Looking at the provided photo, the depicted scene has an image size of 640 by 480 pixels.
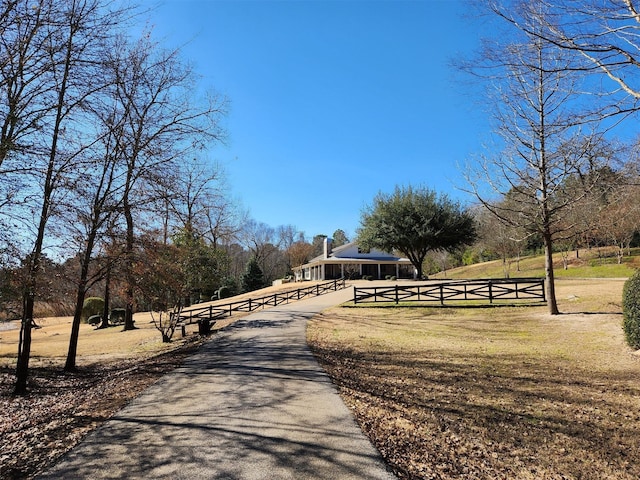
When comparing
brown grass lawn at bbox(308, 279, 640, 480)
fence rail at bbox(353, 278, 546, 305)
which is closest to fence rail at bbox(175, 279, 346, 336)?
fence rail at bbox(353, 278, 546, 305)

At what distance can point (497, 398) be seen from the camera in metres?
Answer: 5.84

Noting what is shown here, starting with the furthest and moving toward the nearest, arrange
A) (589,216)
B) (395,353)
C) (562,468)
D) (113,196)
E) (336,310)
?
(589,216) → (336,310) → (113,196) → (395,353) → (562,468)

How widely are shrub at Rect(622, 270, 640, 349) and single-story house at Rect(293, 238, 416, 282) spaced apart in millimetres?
38239

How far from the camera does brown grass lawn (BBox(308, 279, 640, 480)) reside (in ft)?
13.0

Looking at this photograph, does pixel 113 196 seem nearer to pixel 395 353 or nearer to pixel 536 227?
pixel 395 353

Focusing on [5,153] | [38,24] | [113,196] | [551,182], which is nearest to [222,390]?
[5,153]

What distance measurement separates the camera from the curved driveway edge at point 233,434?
386 cm

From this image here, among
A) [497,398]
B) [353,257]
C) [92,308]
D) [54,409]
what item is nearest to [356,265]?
[353,257]

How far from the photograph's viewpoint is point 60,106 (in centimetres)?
871

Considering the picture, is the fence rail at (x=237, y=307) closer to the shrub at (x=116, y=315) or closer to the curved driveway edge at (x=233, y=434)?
the shrub at (x=116, y=315)

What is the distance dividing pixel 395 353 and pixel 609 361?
439 cm

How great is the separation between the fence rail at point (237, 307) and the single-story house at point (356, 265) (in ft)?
29.4

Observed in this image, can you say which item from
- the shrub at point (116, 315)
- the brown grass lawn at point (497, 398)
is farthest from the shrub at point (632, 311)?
the shrub at point (116, 315)

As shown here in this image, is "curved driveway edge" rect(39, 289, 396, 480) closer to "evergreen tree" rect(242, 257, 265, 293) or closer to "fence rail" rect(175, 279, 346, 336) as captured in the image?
"fence rail" rect(175, 279, 346, 336)
